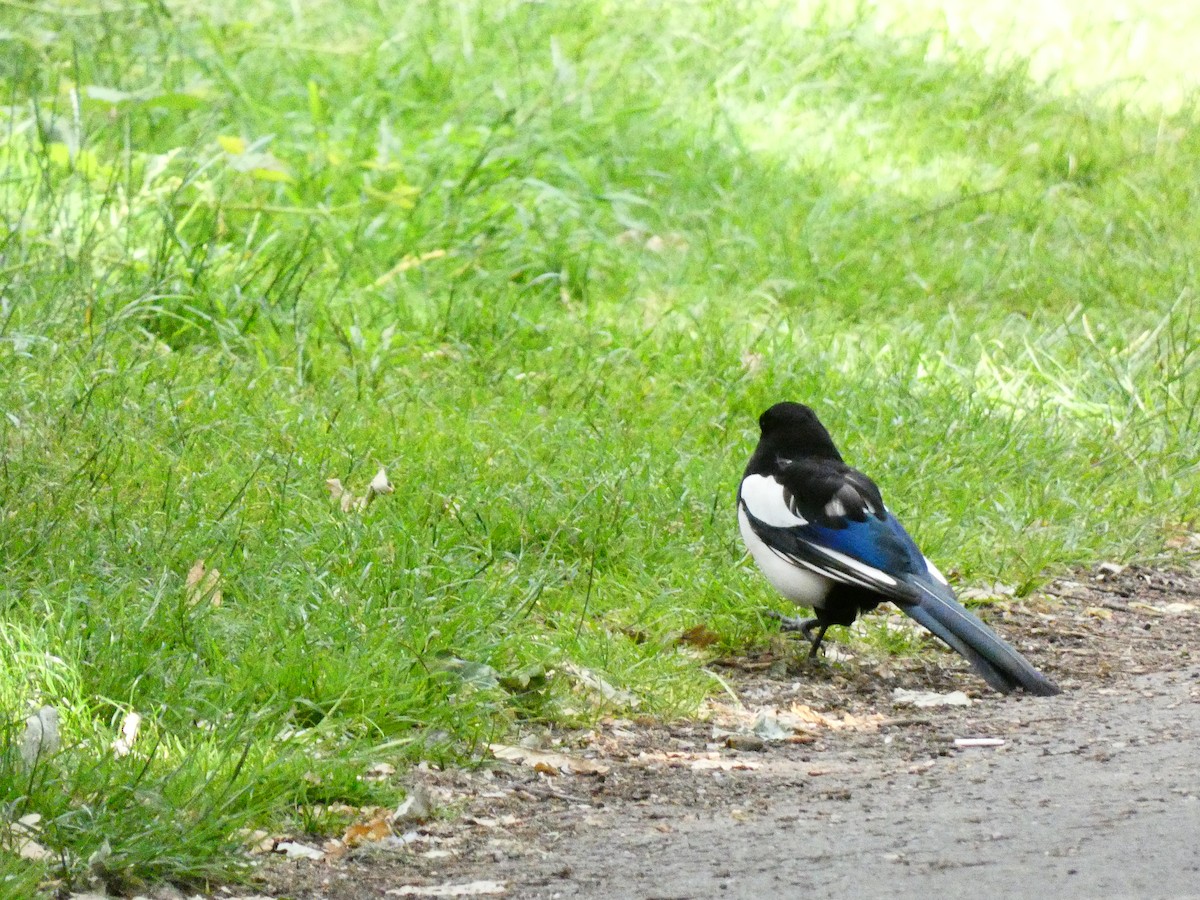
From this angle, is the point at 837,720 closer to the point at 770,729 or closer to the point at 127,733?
the point at 770,729

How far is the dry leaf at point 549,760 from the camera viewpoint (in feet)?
12.5

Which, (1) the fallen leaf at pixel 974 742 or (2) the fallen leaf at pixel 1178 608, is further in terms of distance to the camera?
(2) the fallen leaf at pixel 1178 608

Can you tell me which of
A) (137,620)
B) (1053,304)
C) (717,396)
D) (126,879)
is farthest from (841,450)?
(126,879)

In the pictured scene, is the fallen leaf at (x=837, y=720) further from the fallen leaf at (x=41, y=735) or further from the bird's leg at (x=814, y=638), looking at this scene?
the fallen leaf at (x=41, y=735)

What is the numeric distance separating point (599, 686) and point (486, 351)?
8.43ft

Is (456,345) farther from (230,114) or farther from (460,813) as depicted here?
(460,813)

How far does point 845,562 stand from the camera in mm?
4391

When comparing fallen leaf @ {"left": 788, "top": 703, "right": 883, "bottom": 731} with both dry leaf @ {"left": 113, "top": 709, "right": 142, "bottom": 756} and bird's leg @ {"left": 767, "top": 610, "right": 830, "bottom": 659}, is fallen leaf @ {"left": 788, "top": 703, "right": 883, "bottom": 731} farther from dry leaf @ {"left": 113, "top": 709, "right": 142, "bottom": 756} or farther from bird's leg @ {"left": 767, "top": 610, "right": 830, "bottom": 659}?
dry leaf @ {"left": 113, "top": 709, "right": 142, "bottom": 756}

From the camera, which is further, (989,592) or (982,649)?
(989,592)

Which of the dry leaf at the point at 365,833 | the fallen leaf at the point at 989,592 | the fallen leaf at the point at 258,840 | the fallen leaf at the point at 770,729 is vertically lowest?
the fallen leaf at the point at 989,592

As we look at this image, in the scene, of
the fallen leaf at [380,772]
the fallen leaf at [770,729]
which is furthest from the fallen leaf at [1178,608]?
the fallen leaf at [380,772]

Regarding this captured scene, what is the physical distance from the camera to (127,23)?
8.70 m

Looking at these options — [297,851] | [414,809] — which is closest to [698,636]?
[414,809]

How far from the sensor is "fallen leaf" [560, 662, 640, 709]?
4.17m
